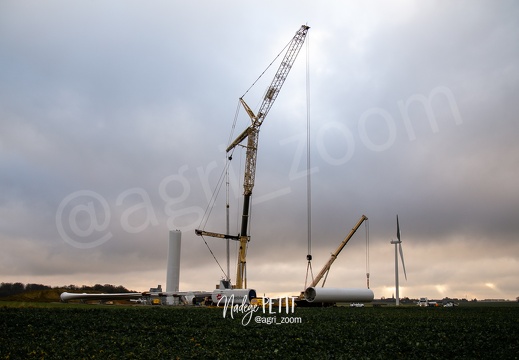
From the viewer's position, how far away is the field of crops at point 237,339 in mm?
28266

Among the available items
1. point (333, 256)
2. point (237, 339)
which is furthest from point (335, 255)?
point (237, 339)

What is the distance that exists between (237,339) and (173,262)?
62.3 meters

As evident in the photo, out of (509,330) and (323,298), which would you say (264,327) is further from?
(323,298)

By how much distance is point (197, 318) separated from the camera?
47781 mm

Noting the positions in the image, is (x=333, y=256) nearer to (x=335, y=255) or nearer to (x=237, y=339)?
(x=335, y=255)

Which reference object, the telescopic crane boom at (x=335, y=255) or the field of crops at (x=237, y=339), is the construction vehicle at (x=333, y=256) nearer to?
the telescopic crane boom at (x=335, y=255)

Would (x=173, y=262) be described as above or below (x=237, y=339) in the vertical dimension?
above

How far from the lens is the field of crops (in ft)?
92.7

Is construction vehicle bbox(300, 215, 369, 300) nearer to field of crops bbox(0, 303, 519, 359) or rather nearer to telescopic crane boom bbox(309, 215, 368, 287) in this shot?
telescopic crane boom bbox(309, 215, 368, 287)

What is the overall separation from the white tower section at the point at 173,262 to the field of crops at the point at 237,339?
48.2 meters

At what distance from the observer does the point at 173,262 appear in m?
94.1

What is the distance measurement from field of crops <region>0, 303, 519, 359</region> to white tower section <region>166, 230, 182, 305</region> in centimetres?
4817

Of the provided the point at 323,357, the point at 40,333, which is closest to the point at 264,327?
the point at 323,357

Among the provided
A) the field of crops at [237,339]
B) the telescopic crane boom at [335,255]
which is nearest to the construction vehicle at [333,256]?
the telescopic crane boom at [335,255]
